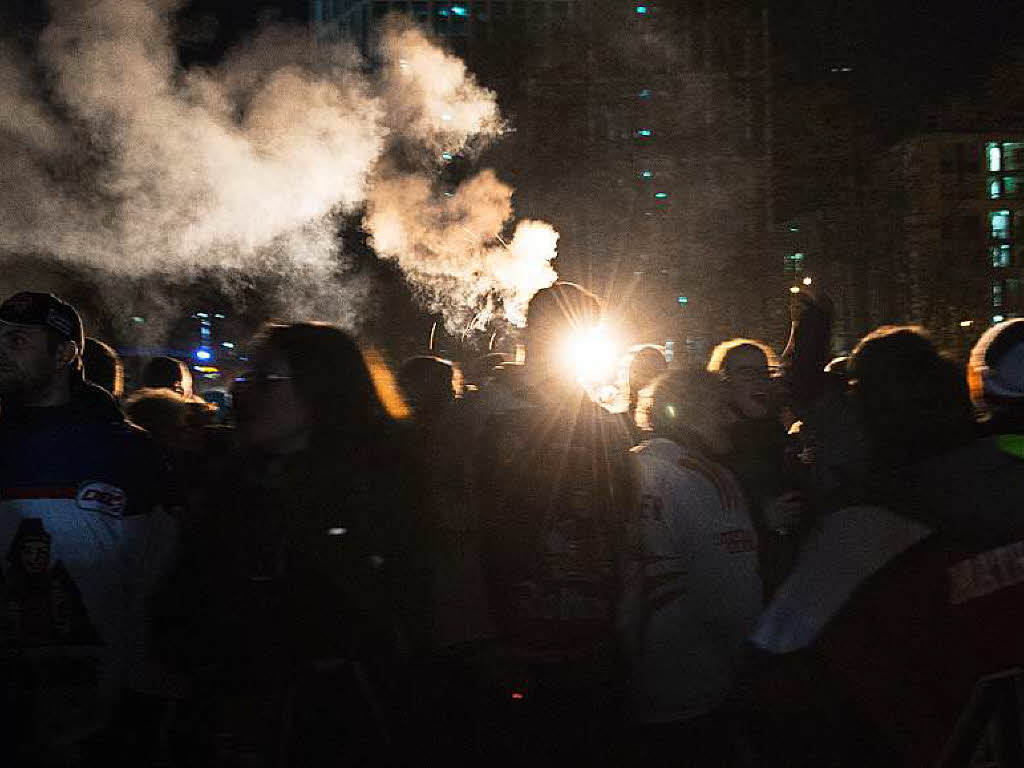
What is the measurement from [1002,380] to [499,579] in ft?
4.68

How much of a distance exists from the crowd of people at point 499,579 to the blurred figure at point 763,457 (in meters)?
0.06

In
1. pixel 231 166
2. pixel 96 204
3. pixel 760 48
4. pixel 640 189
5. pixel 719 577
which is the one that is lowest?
pixel 719 577

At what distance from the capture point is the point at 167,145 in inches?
432

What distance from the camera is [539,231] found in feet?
112

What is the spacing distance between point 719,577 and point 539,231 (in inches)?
1230

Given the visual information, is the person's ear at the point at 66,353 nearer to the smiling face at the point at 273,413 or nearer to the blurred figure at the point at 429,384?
the smiling face at the point at 273,413

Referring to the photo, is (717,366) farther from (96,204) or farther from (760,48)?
(760,48)

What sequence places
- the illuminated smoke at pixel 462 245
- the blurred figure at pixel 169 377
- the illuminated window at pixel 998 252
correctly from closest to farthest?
1. the blurred figure at pixel 169 377
2. the illuminated smoke at pixel 462 245
3. the illuminated window at pixel 998 252

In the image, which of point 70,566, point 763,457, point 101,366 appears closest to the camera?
point 70,566

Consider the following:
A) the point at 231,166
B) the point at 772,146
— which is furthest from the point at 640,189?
the point at 231,166

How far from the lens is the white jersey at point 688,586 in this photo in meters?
3.17

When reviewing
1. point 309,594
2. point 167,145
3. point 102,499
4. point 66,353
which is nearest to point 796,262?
point 167,145

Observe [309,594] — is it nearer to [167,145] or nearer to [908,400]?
[908,400]

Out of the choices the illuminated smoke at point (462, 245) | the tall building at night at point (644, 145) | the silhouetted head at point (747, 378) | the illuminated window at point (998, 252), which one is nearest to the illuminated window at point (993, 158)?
the illuminated window at point (998, 252)
